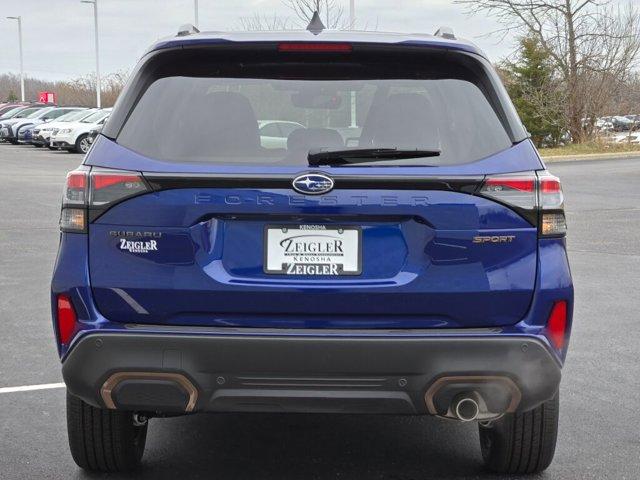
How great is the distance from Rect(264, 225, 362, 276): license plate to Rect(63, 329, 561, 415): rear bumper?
23cm

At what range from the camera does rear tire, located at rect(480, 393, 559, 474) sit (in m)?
4.21

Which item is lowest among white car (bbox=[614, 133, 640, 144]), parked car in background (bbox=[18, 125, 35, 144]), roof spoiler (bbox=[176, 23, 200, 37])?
parked car in background (bbox=[18, 125, 35, 144])

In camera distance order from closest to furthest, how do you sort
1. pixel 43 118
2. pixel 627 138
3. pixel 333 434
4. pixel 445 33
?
pixel 445 33 < pixel 333 434 < pixel 627 138 < pixel 43 118

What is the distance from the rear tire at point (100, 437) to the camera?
A: 421 centimetres

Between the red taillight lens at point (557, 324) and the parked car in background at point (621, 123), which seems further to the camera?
the parked car in background at point (621, 123)

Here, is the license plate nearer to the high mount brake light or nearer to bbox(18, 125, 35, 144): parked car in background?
the high mount brake light

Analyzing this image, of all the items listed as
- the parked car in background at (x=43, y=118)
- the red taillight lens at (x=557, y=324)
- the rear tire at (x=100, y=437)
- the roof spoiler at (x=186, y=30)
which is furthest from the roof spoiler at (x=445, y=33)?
the parked car in background at (x=43, y=118)

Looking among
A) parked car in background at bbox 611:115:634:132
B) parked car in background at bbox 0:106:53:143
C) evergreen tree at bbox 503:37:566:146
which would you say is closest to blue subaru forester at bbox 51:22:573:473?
evergreen tree at bbox 503:37:566:146

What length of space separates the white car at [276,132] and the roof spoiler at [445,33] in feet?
2.39

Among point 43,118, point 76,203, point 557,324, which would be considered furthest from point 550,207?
Result: point 43,118

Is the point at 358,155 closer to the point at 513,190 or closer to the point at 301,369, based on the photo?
the point at 513,190

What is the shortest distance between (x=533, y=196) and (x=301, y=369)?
3.33 ft

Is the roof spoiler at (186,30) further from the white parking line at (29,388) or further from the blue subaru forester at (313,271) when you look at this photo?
the white parking line at (29,388)

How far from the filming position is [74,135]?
116 feet
